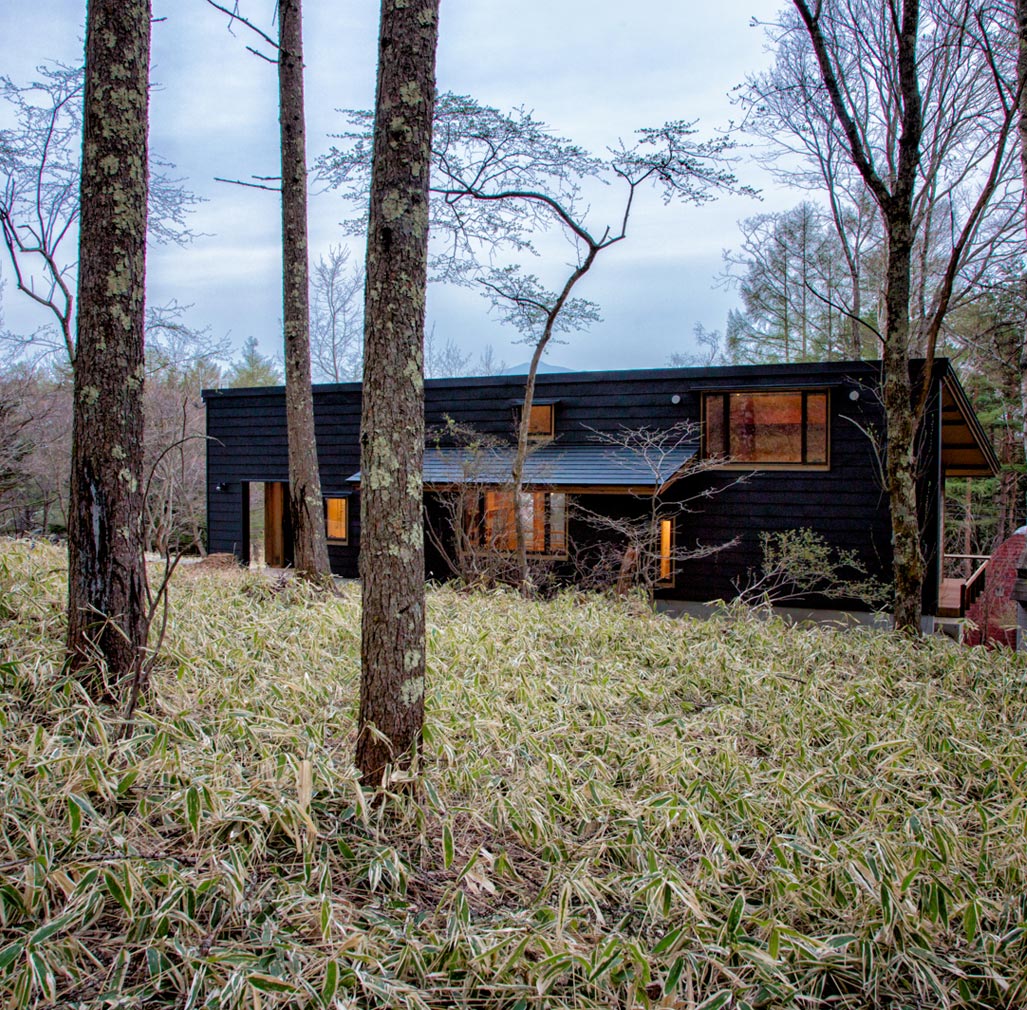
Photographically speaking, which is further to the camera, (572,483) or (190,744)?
(572,483)

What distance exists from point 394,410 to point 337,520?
1026 centimetres

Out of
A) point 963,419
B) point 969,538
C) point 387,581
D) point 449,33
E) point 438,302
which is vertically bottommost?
point 969,538

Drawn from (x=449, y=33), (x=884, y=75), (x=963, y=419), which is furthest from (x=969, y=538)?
(x=449, y=33)

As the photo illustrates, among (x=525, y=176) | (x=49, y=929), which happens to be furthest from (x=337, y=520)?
(x=49, y=929)

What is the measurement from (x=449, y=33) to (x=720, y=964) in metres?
4.76

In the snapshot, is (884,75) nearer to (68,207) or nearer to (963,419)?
(963,419)

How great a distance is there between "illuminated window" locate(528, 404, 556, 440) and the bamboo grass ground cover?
7.61 metres

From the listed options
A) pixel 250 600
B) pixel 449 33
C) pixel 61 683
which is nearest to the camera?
pixel 61 683

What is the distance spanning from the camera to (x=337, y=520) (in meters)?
12.1

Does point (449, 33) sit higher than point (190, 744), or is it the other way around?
point (449, 33)

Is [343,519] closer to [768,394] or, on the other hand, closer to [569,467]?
[569,467]

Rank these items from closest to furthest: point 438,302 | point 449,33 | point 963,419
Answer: point 449,33 → point 963,419 → point 438,302

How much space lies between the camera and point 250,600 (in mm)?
→ 4691

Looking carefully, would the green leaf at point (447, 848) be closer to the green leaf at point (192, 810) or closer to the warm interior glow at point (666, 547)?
the green leaf at point (192, 810)
